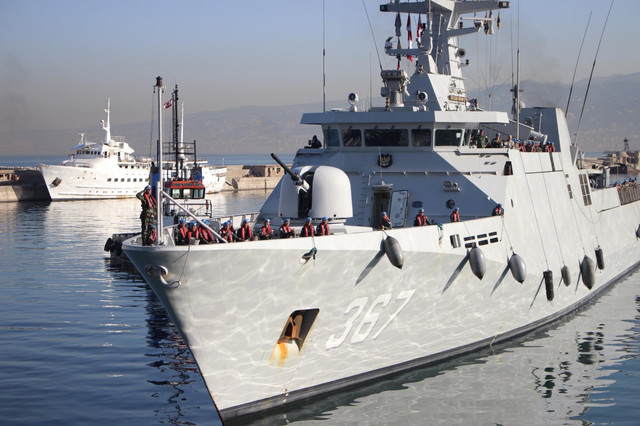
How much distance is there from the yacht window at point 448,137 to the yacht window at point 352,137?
6.16 feet

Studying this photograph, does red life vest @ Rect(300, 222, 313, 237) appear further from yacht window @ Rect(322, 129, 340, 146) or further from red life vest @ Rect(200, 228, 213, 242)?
yacht window @ Rect(322, 129, 340, 146)

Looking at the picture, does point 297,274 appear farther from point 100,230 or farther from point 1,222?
point 1,222

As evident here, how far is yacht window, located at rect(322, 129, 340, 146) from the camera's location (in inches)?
754

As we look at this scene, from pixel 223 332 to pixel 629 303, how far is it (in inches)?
623

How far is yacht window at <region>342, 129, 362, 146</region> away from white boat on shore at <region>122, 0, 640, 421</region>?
1.4 inches

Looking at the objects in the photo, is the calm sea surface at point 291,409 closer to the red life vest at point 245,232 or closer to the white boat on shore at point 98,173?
the red life vest at point 245,232

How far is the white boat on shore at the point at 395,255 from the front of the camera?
12.2 m

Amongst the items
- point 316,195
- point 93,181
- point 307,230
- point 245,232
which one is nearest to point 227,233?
point 245,232

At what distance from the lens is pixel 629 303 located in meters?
23.6

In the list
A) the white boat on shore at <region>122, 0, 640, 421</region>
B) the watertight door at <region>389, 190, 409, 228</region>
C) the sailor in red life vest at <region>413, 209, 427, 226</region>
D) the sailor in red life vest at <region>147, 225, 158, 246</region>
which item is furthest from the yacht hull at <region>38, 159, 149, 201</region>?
the sailor in red life vest at <region>147, 225, 158, 246</region>

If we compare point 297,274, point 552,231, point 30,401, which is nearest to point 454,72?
point 552,231

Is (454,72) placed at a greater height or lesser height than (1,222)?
greater

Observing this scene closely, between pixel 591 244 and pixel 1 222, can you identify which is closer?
pixel 591 244

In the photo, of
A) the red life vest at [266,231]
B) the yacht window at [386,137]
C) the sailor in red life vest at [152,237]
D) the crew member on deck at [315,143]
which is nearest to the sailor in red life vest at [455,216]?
the yacht window at [386,137]
